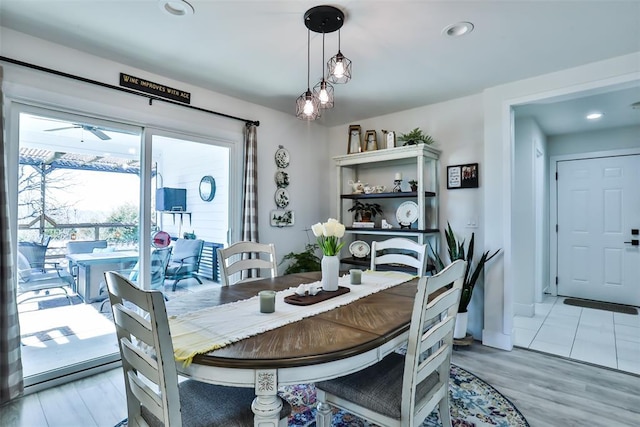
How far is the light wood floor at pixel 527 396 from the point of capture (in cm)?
199

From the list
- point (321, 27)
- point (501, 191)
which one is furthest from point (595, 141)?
point (321, 27)

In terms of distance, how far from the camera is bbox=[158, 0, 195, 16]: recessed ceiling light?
190 centimetres

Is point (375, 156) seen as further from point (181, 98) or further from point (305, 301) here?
point (305, 301)

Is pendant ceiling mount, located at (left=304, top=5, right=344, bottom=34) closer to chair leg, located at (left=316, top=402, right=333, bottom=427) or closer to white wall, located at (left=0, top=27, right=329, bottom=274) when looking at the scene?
white wall, located at (left=0, top=27, right=329, bottom=274)

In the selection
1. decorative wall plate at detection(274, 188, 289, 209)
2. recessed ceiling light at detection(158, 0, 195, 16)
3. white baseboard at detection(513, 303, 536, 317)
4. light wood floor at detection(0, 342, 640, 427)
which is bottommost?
light wood floor at detection(0, 342, 640, 427)

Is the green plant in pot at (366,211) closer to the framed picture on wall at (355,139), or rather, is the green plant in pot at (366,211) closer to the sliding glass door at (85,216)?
the framed picture on wall at (355,139)

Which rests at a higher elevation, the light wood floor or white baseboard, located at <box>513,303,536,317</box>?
white baseboard, located at <box>513,303,536,317</box>

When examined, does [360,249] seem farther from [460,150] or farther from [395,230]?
[460,150]

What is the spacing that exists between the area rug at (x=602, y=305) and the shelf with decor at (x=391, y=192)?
257 centimetres

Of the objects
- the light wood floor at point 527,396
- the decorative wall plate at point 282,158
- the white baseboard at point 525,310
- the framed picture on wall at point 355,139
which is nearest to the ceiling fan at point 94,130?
the decorative wall plate at point 282,158

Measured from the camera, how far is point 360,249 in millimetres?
3863

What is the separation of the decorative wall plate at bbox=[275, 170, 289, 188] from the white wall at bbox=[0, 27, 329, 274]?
0.07m

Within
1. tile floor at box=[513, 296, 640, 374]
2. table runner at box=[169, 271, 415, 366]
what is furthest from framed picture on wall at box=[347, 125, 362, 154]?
tile floor at box=[513, 296, 640, 374]

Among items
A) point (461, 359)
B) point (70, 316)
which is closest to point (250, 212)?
point (70, 316)
